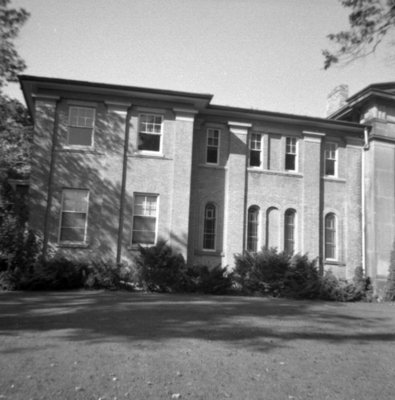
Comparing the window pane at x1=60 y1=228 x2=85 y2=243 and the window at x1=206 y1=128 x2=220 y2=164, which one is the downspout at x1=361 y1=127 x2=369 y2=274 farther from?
the window pane at x1=60 y1=228 x2=85 y2=243

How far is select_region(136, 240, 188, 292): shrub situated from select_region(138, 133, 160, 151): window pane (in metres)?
4.58

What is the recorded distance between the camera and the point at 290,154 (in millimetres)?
22328

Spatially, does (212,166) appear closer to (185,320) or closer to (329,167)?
(329,167)

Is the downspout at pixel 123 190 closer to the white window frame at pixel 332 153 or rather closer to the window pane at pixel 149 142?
the window pane at pixel 149 142

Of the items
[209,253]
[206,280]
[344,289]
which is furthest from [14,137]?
[344,289]

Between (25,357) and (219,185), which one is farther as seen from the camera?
(219,185)

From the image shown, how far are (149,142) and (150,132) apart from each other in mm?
426

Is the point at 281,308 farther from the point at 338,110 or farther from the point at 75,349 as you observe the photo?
the point at 338,110

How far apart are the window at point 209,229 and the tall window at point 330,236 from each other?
217 inches

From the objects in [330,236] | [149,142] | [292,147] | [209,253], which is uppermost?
[292,147]

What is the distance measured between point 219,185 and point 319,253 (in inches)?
219

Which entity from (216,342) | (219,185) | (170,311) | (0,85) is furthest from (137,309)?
(0,85)

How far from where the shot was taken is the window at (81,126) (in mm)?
19703

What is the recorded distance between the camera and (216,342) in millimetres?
8953
